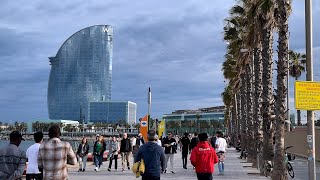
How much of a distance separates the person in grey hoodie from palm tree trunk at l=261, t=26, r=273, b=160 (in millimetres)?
11484

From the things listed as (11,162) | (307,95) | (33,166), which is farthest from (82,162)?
(11,162)

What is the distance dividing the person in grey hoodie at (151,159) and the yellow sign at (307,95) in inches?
149

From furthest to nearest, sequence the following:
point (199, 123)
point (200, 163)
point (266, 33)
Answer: point (199, 123) → point (266, 33) → point (200, 163)

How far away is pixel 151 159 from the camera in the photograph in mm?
9688

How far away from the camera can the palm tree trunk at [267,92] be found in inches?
809

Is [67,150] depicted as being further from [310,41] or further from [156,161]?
[310,41]

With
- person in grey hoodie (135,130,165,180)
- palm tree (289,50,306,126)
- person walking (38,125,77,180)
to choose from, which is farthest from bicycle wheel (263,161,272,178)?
palm tree (289,50,306,126)

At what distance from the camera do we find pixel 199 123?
198 meters

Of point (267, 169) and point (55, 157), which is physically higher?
point (55, 157)

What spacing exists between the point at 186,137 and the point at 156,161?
15.4 m

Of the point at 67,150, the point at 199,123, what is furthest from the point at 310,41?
the point at 199,123

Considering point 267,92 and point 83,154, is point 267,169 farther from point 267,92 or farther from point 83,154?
point 83,154

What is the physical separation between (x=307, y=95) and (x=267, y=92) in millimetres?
8931

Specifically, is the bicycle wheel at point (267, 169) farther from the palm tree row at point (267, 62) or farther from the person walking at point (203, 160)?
the person walking at point (203, 160)
